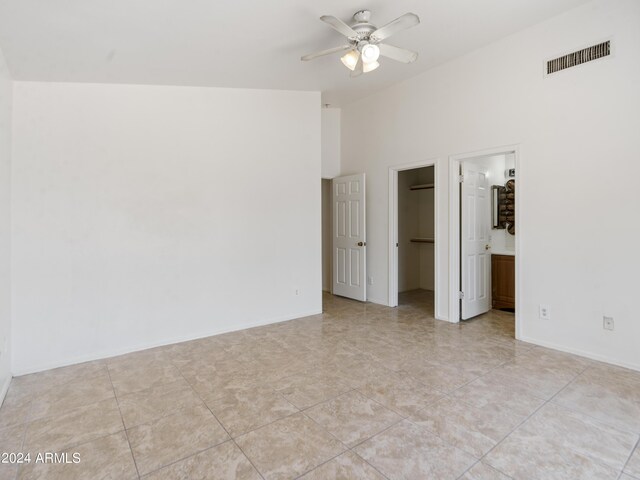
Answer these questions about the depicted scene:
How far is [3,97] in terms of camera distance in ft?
8.81

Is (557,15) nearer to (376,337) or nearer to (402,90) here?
(402,90)

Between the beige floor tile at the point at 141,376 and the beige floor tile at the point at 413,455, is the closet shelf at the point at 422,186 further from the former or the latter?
the beige floor tile at the point at 141,376

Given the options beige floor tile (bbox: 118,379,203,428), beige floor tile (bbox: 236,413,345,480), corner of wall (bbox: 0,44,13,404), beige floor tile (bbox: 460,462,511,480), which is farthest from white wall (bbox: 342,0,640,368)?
corner of wall (bbox: 0,44,13,404)

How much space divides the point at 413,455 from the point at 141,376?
2.29m

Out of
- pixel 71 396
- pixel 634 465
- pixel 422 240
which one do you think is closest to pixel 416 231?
pixel 422 240

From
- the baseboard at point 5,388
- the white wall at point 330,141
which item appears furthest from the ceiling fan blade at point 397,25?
the baseboard at point 5,388

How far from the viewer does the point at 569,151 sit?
123 inches

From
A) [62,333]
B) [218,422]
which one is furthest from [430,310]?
[62,333]

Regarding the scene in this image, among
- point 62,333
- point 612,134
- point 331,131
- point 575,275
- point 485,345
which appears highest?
point 331,131

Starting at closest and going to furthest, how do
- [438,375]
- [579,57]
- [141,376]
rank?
[438,375] → [141,376] → [579,57]

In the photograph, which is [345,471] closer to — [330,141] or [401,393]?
[401,393]

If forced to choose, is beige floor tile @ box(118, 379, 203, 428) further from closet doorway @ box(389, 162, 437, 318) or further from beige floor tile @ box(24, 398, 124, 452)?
closet doorway @ box(389, 162, 437, 318)

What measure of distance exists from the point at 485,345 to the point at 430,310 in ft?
4.59

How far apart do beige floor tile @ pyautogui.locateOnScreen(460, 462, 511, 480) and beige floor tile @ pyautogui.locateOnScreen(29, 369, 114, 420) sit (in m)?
2.48
